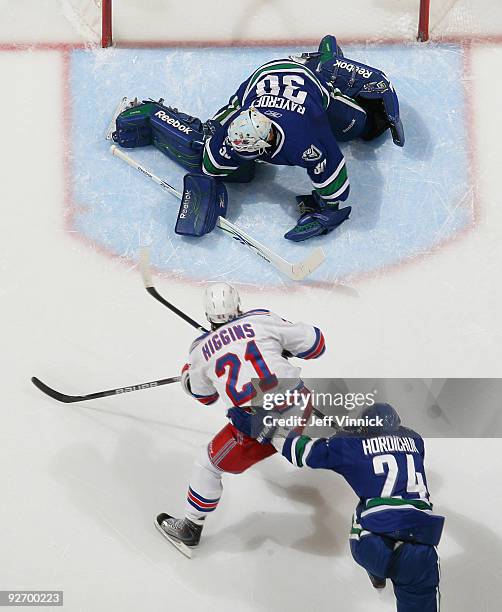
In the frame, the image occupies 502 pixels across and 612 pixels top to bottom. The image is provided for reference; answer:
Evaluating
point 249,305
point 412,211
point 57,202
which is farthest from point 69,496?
point 412,211

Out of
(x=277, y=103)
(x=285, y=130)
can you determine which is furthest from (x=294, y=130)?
(x=277, y=103)

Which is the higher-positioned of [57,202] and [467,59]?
[467,59]

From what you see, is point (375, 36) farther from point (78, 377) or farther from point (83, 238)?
→ point (78, 377)

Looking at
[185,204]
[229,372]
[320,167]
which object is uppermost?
[320,167]

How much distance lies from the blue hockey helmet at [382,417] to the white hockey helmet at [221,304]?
573 mm

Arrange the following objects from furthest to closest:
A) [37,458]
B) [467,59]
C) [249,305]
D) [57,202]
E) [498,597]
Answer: [467,59] → [57,202] → [249,305] → [37,458] → [498,597]

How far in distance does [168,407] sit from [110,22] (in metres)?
2.12

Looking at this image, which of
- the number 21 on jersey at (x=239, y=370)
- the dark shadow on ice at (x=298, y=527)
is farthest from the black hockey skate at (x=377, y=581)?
the number 21 on jersey at (x=239, y=370)

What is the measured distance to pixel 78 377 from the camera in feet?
17.9

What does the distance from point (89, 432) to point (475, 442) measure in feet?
4.86

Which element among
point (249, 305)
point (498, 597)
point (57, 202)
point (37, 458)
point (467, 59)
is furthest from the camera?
point (467, 59)

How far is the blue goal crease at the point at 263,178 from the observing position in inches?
229

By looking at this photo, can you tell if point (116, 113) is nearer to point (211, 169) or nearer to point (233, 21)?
point (211, 169)

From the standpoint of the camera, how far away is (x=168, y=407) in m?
5.37
